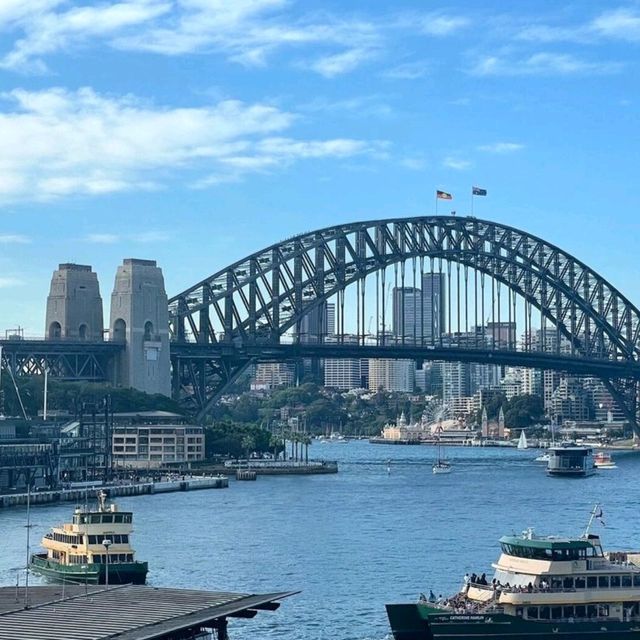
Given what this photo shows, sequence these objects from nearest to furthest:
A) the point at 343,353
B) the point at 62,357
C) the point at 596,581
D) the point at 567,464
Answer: the point at 596,581 → the point at 567,464 → the point at 62,357 → the point at 343,353

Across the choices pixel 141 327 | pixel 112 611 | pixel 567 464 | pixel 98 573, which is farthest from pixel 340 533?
pixel 141 327

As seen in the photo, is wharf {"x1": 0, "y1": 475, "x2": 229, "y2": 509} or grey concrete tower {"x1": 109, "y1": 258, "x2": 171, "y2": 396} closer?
wharf {"x1": 0, "y1": 475, "x2": 229, "y2": 509}

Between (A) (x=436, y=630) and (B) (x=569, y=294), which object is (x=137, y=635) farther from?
(B) (x=569, y=294)

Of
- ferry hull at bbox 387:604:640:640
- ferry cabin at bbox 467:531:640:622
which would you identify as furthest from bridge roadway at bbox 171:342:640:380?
ferry hull at bbox 387:604:640:640

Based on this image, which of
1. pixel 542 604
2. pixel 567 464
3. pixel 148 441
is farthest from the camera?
pixel 567 464

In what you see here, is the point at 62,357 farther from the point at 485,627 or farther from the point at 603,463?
the point at 485,627

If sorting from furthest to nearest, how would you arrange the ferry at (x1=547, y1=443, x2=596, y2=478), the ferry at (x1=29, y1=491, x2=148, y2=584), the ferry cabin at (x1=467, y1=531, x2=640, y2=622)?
the ferry at (x1=547, y1=443, x2=596, y2=478) → the ferry at (x1=29, y1=491, x2=148, y2=584) → the ferry cabin at (x1=467, y1=531, x2=640, y2=622)

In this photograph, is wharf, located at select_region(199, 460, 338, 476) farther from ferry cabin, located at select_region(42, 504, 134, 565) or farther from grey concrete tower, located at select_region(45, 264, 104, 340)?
ferry cabin, located at select_region(42, 504, 134, 565)
